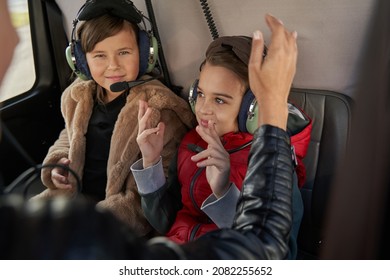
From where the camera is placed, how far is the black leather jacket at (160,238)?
1.41 ft

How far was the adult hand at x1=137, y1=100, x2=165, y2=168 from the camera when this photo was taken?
3.22 ft

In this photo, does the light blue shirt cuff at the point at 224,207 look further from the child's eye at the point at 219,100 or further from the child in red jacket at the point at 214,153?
the child's eye at the point at 219,100

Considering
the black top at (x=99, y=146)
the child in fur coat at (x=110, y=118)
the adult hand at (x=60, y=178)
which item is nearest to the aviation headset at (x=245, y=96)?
the child in fur coat at (x=110, y=118)

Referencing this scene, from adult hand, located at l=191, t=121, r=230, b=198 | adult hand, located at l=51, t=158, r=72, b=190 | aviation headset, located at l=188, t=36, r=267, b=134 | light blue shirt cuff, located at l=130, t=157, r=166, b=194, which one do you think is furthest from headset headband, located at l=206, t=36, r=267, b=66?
adult hand, located at l=51, t=158, r=72, b=190

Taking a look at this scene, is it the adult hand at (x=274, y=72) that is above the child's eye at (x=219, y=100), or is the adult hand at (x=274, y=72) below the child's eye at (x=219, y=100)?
above

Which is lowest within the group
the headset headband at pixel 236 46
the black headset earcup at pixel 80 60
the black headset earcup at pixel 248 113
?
the black headset earcup at pixel 248 113

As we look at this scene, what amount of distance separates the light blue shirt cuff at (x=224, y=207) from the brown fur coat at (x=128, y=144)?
28cm

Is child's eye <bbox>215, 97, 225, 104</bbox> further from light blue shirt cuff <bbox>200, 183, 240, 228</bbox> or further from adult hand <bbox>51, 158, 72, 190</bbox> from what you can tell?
adult hand <bbox>51, 158, 72, 190</bbox>

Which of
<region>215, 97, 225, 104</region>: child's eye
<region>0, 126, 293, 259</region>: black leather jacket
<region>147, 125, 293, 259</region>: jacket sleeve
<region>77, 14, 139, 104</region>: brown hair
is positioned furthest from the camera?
<region>77, 14, 139, 104</region>: brown hair

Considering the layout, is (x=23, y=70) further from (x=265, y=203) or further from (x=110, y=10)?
(x=265, y=203)

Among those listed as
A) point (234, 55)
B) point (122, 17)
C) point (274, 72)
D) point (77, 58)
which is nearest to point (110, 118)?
point (77, 58)

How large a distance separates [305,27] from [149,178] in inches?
19.8
